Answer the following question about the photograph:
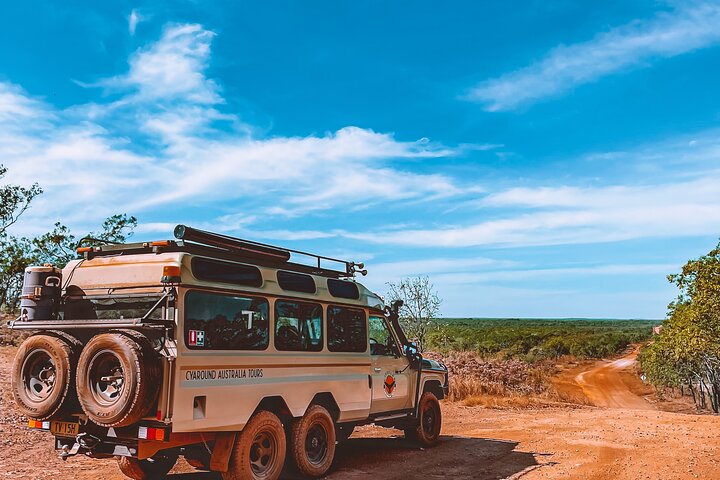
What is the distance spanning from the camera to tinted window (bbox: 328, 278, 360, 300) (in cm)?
978

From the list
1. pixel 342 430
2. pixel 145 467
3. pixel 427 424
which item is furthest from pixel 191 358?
pixel 427 424

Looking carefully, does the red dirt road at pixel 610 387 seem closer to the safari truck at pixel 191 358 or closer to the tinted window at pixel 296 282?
the safari truck at pixel 191 358

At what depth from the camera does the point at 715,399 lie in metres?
39.8

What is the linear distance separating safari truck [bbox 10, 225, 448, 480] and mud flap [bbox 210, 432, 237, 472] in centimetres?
1

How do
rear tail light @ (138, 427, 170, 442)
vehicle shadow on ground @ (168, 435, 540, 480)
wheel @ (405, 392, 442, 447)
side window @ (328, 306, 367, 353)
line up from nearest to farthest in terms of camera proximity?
rear tail light @ (138, 427, 170, 442), vehicle shadow on ground @ (168, 435, 540, 480), side window @ (328, 306, 367, 353), wheel @ (405, 392, 442, 447)

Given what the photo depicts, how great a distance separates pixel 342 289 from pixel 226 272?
2634 millimetres

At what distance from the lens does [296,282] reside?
8.96m

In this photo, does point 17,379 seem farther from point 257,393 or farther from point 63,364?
point 257,393

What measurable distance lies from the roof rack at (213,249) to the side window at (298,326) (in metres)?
0.62

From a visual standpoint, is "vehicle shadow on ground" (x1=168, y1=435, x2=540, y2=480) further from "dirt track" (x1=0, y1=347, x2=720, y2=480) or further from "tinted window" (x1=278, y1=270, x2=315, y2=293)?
"tinted window" (x1=278, y1=270, x2=315, y2=293)

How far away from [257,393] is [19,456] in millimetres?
4840

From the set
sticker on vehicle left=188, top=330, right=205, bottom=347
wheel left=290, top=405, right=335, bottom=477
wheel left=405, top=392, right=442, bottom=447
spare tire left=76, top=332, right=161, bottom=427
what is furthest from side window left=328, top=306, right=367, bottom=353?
spare tire left=76, top=332, right=161, bottom=427

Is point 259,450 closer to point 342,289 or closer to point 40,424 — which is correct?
point 40,424

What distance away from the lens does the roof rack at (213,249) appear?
25.3 feet
